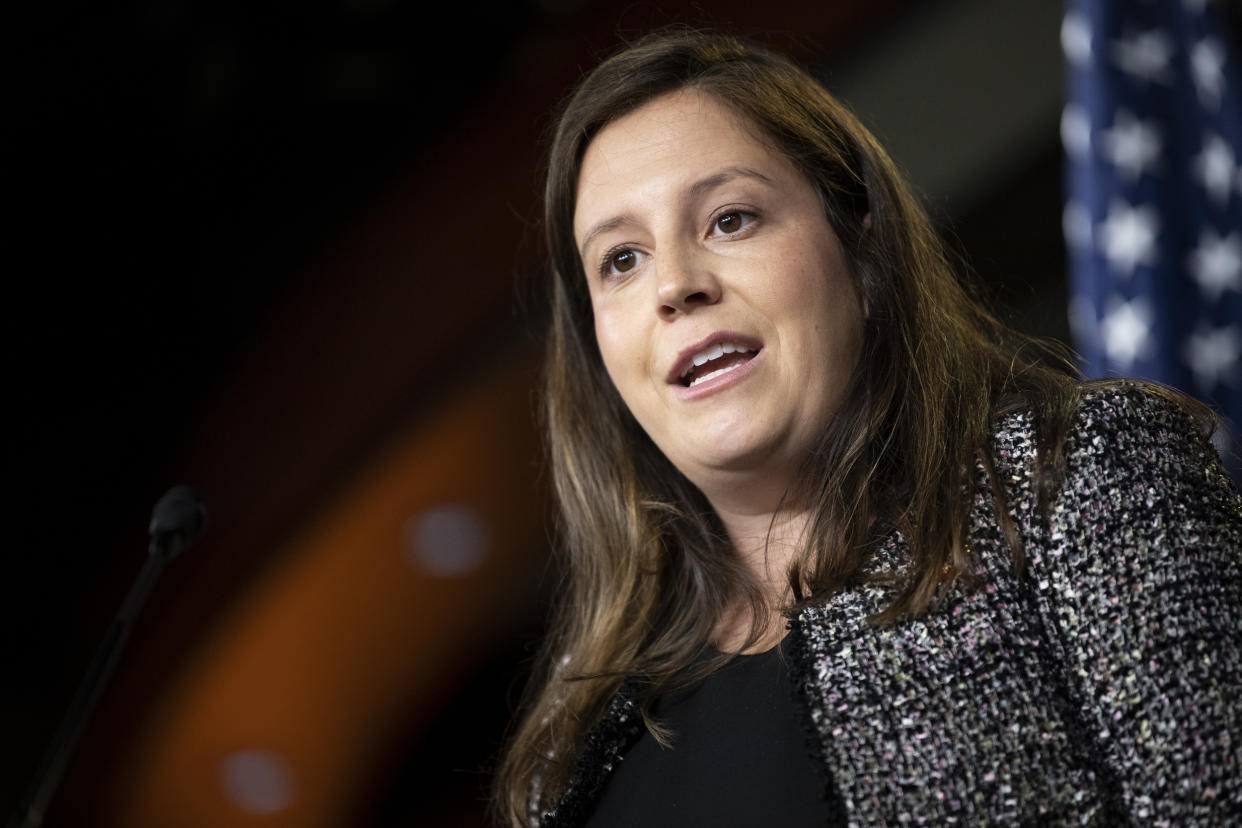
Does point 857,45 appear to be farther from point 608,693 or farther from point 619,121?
point 608,693

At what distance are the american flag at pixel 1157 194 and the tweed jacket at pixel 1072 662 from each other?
37.1 inches

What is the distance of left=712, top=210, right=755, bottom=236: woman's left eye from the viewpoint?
1256 millimetres

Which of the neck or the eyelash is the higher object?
the eyelash

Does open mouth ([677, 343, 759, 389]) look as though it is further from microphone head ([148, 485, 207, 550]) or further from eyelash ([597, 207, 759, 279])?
microphone head ([148, 485, 207, 550])

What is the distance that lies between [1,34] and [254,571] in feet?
4.91

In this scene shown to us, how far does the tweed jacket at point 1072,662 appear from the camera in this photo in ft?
2.92

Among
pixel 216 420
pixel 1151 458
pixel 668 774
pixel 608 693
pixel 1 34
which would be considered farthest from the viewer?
pixel 216 420

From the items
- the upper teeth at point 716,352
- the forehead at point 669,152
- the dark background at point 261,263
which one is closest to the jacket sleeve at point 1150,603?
the upper teeth at point 716,352

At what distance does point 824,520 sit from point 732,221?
1.12ft

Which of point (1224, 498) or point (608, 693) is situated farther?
point (608, 693)

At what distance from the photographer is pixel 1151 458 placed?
100 centimetres

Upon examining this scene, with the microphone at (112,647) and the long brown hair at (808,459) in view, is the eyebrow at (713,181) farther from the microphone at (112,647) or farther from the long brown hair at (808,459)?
the microphone at (112,647)

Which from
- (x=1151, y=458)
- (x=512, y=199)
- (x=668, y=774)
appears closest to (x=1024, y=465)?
(x=1151, y=458)

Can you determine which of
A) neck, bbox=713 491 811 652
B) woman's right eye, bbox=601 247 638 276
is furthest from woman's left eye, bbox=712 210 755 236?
neck, bbox=713 491 811 652
